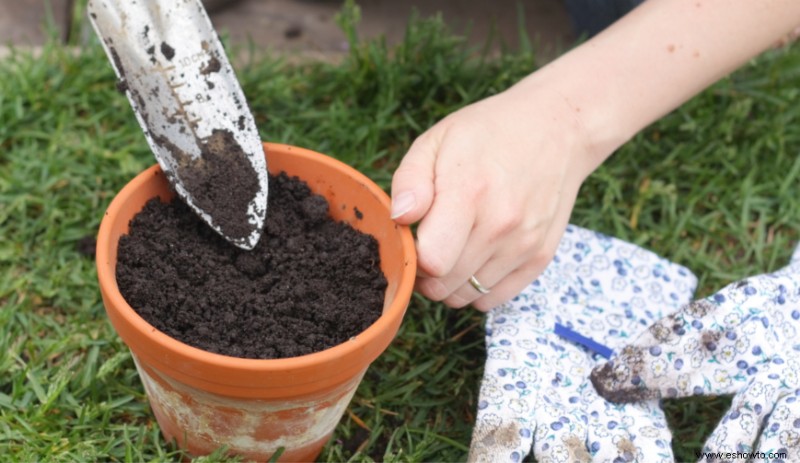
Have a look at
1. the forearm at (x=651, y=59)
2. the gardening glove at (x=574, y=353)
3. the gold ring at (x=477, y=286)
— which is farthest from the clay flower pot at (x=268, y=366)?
the forearm at (x=651, y=59)

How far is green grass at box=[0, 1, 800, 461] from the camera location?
1615 mm

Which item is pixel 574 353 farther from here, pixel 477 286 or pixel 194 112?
pixel 194 112

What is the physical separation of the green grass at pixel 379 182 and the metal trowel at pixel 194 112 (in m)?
0.35

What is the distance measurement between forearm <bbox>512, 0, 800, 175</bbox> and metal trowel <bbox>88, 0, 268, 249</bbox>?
501mm

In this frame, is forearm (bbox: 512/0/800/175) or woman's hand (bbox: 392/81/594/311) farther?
forearm (bbox: 512/0/800/175)

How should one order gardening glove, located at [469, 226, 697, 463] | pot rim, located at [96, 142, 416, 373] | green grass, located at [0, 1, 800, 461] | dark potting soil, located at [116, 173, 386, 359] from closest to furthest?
pot rim, located at [96, 142, 416, 373] < dark potting soil, located at [116, 173, 386, 359] < gardening glove, located at [469, 226, 697, 463] < green grass, located at [0, 1, 800, 461]

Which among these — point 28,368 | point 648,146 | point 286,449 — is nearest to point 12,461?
point 28,368

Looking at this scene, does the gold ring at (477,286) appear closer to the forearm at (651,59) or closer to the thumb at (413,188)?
the thumb at (413,188)

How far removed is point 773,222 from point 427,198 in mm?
1126

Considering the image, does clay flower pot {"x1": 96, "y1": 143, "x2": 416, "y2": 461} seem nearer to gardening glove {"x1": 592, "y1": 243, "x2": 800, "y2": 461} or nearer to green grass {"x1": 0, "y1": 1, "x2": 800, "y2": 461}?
green grass {"x1": 0, "y1": 1, "x2": 800, "y2": 461}

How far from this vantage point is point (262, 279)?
147 centimetres

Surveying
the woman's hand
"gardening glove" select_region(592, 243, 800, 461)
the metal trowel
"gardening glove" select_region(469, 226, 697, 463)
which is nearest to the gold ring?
the woman's hand

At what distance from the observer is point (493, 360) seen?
1575 mm

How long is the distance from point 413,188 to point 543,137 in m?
0.28
